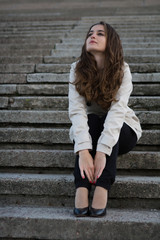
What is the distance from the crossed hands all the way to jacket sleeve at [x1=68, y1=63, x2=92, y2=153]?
0.26 ft

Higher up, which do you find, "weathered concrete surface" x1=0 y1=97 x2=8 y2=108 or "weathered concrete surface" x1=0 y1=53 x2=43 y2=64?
"weathered concrete surface" x1=0 y1=53 x2=43 y2=64

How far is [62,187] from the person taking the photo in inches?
72.9

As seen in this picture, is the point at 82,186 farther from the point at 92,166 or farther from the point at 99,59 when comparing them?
the point at 99,59

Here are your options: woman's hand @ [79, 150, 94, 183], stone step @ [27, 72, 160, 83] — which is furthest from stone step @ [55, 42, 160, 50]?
woman's hand @ [79, 150, 94, 183]

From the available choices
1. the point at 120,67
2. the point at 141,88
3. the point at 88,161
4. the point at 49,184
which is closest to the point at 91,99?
the point at 120,67

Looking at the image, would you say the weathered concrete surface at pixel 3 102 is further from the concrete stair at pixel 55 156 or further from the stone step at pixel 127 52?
the stone step at pixel 127 52

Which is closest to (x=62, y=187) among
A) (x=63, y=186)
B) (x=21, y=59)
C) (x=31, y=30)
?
(x=63, y=186)

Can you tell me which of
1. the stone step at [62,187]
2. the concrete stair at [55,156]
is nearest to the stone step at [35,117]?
the concrete stair at [55,156]

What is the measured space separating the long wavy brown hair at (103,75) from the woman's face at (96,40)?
0.03 metres

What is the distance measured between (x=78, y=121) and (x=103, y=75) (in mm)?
409

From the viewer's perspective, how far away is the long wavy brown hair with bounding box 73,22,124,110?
1896 mm

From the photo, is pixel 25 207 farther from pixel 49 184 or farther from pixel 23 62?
pixel 23 62

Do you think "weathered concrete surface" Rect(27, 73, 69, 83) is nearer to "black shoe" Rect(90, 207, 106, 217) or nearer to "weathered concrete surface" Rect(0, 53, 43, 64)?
"weathered concrete surface" Rect(0, 53, 43, 64)

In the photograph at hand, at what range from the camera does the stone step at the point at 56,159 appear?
202cm
